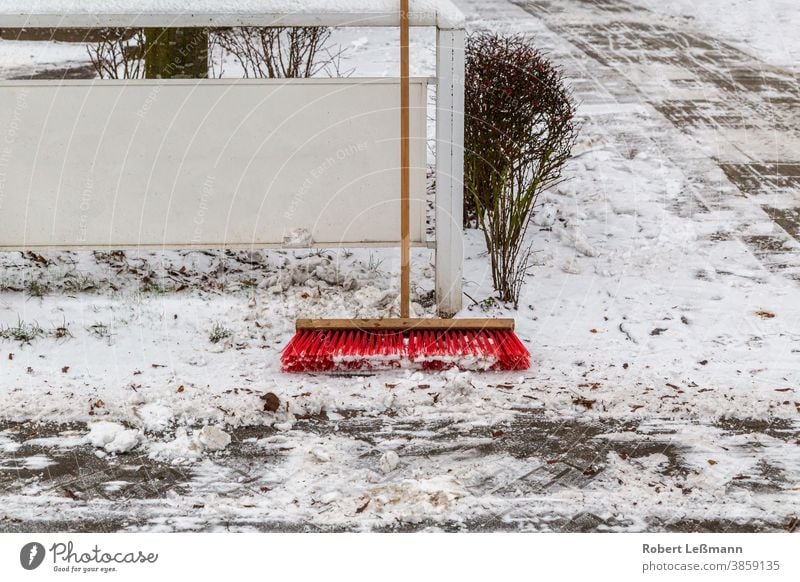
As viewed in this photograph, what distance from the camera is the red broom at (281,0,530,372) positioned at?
5.27m

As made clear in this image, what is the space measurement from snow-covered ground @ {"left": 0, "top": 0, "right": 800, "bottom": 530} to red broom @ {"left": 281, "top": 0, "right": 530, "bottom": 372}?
4.1 inches

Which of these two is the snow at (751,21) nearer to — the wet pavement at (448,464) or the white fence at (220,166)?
the white fence at (220,166)

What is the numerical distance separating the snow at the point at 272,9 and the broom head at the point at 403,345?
175cm

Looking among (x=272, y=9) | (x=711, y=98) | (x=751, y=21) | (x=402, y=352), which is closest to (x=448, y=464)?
(x=402, y=352)

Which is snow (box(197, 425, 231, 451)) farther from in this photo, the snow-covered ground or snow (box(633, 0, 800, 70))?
snow (box(633, 0, 800, 70))

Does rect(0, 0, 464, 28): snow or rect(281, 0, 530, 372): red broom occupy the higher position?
rect(0, 0, 464, 28): snow

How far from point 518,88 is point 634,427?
2.58 m

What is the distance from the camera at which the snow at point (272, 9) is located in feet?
18.0

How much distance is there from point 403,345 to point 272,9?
209 cm

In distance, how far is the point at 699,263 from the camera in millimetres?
6828

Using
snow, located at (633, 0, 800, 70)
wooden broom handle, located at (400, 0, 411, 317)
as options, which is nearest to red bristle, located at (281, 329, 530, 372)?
wooden broom handle, located at (400, 0, 411, 317)

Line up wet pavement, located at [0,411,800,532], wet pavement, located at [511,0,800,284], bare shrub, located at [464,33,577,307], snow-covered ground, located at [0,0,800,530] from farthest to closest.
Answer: wet pavement, located at [511,0,800,284] < bare shrub, located at [464,33,577,307] < snow-covered ground, located at [0,0,800,530] < wet pavement, located at [0,411,800,532]

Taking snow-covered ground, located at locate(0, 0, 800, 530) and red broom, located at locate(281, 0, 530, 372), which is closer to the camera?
snow-covered ground, located at locate(0, 0, 800, 530)

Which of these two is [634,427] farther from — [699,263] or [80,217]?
[80,217]
